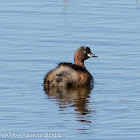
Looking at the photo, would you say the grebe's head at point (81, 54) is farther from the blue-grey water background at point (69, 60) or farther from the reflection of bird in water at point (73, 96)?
the reflection of bird in water at point (73, 96)

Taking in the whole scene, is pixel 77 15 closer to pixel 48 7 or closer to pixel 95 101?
pixel 48 7

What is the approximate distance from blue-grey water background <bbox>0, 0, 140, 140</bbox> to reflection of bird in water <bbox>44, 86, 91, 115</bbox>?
0.06 m

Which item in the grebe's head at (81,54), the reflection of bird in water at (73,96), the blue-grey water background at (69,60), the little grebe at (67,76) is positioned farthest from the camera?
the grebe's head at (81,54)

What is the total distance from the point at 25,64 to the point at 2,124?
563cm

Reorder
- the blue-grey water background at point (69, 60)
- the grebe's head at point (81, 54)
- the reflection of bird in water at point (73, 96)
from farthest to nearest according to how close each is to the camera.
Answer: the grebe's head at point (81, 54) < the reflection of bird in water at point (73, 96) < the blue-grey water background at point (69, 60)

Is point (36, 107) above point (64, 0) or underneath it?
underneath

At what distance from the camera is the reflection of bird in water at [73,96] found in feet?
49.0

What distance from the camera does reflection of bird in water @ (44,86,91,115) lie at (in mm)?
Answer: 14947

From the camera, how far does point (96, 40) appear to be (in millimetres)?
21750

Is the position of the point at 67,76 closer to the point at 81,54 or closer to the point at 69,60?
the point at 81,54

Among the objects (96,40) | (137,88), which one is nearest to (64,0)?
(96,40)

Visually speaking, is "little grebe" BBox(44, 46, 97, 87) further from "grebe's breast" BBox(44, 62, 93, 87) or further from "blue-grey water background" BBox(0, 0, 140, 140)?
"blue-grey water background" BBox(0, 0, 140, 140)

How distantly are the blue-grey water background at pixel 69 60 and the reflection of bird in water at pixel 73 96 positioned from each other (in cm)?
6

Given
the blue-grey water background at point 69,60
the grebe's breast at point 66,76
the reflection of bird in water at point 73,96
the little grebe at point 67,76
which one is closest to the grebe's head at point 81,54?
the blue-grey water background at point 69,60
